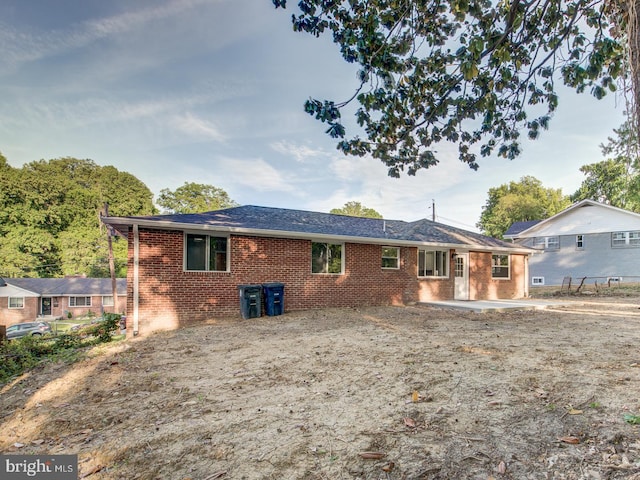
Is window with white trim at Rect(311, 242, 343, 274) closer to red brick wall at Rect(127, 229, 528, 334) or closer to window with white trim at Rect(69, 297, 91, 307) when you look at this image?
red brick wall at Rect(127, 229, 528, 334)

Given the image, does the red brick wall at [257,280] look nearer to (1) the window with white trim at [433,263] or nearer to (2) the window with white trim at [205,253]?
(2) the window with white trim at [205,253]

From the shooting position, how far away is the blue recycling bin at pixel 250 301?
979 cm

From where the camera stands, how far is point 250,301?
9898 mm

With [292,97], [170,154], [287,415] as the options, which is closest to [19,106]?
[170,154]

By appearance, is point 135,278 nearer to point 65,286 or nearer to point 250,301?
point 250,301

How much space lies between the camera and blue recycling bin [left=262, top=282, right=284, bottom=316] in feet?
33.3

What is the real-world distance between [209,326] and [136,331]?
1874 mm

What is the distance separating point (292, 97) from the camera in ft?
44.8

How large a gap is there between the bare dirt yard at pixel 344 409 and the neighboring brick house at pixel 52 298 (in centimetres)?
2848

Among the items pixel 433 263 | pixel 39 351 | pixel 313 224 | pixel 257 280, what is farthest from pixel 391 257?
pixel 39 351

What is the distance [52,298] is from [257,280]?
31936 mm

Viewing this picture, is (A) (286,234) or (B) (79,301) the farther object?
(B) (79,301)

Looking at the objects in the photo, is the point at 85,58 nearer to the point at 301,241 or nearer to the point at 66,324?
the point at 301,241

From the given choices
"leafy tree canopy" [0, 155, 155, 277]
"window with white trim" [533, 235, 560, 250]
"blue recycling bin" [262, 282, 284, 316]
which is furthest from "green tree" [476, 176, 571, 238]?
"leafy tree canopy" [0, 155, 155, 277]
